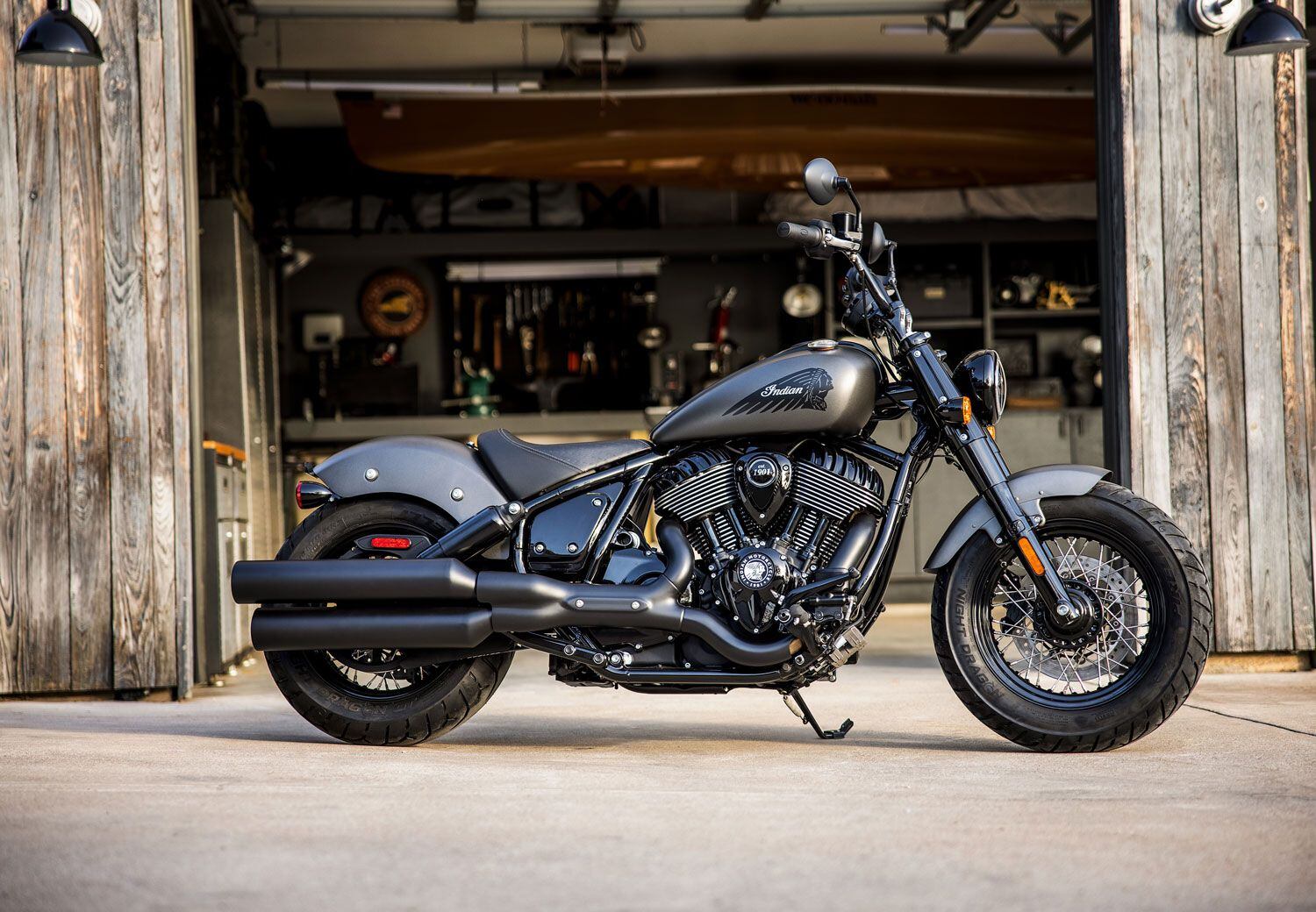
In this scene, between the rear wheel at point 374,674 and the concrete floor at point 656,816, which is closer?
the concrete floor at point 656,816

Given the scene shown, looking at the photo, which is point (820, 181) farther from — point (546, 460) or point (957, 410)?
point (546, 460)

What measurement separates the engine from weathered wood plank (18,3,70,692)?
2087 mm

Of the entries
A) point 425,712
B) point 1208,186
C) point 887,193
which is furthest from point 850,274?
point 887,193

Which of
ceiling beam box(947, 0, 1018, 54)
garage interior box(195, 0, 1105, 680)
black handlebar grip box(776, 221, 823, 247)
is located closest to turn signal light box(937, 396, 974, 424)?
black handlebar grip box(776, 221, 823, 247)

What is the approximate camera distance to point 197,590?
4316mm

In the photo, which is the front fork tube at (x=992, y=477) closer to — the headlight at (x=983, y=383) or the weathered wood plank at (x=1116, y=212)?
the headlight at (x=983, y=383)

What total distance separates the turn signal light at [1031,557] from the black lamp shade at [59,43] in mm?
2846

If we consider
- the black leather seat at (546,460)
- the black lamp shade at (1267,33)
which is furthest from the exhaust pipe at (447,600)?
the black lamp shade at (1267,33)

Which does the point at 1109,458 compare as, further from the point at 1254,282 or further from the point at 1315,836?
the point at 1315,836

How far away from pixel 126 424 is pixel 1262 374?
140 inches

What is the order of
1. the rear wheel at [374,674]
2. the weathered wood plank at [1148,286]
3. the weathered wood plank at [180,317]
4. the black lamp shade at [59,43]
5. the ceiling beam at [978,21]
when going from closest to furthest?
the rear wheel at [374,674], the black lamp shade at [59,43], the weathered wood plank at [180,317], the weathered wood plank at [1148,286], the ceiling beam at [978,21]

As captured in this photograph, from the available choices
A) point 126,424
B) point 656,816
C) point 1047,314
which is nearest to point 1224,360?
point 656,816

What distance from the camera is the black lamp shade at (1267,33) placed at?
4152 mm

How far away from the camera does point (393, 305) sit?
9242 millimetres
